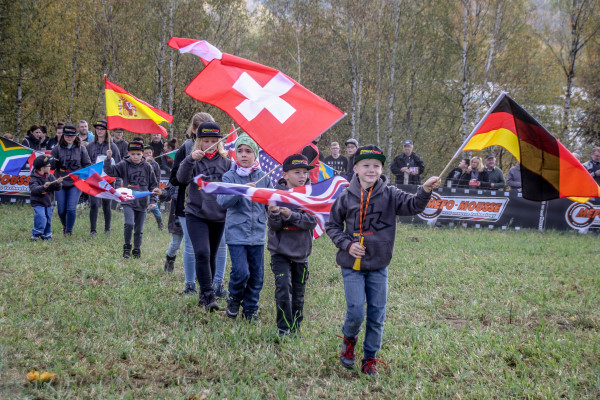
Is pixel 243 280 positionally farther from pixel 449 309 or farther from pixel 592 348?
pixel 592 348

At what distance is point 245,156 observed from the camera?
215 inches

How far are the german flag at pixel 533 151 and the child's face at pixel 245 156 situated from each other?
87.2 inches

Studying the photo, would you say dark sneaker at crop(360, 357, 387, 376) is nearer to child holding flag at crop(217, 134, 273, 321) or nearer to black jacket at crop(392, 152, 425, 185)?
child holding flag at crop(217, 134, 273, 321)

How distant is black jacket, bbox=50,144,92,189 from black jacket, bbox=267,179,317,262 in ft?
23.6

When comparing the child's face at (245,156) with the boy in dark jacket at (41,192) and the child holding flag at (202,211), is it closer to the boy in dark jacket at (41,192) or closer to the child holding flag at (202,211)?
the child holding flag at (202,211)

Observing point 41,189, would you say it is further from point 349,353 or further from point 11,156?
point 349,353

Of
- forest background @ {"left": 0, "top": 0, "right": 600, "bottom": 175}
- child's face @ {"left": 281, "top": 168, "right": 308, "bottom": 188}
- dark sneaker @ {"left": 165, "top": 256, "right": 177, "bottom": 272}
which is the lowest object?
dark sneaker @ {"left": 165, "top": 256, "right": 177, "bottom": 272}

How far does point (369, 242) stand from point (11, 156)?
886 cm

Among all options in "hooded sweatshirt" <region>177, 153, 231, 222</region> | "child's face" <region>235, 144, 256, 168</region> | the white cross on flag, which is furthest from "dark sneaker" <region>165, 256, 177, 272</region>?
the white cross on flag

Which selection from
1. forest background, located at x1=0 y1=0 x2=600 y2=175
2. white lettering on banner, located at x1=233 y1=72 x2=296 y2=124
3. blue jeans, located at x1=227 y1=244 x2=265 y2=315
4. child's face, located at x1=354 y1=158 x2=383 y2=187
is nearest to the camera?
child's face, located at x1=354 y1=158 x2=383 y2=187

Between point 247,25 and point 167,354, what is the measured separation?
26.2 m

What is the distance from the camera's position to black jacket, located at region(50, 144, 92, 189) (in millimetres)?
10728

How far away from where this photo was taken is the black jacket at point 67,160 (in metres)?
10.7

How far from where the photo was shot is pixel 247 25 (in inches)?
1112
